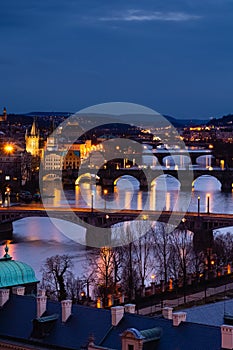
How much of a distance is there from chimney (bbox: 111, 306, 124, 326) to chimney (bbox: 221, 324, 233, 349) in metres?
1.27

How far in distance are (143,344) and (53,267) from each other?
11.0m

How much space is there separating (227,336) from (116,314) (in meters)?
1.36

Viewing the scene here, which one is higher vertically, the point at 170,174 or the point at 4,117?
the point at 4,117

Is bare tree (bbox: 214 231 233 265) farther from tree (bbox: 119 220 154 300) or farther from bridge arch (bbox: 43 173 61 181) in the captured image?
bridge arch (bbox: 43 173 61 181)

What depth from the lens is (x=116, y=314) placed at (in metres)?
9.59

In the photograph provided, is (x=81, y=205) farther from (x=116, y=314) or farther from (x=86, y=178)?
(x=116, y=314)

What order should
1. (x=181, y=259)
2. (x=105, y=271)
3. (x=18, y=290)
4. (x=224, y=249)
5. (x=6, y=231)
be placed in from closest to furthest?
(x=18, y=290) → (x=105, y=271) → (x=181, y=259) → (x=224, y=249) → (x=6, y=231)

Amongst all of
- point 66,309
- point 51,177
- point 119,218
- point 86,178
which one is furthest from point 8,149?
point 66,309

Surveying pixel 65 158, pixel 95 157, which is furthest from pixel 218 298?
pixel 95 157

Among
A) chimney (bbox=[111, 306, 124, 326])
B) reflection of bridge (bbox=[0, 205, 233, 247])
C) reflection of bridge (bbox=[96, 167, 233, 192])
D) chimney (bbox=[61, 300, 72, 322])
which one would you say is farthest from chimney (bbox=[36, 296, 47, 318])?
reflection of bridge (bbox=[96, 167, 233, 192])

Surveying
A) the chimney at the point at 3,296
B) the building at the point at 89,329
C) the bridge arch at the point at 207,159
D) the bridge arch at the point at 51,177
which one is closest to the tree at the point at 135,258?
the chimney at the point at 3,296

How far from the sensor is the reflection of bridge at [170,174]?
51175mm

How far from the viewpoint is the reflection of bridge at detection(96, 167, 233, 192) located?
168ft

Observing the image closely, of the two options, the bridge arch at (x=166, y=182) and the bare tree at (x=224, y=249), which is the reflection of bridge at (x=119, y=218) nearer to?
the bare tree at (x=224, y=249)
